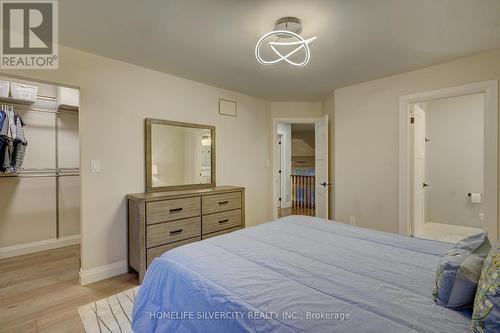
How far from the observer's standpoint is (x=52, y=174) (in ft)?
11.1

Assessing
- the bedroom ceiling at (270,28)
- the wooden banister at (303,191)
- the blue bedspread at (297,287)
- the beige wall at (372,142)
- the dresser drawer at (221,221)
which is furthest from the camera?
the wooden banister at (303,191)

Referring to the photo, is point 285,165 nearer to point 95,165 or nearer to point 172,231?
point 172,231

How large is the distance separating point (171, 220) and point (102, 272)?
2.94ft

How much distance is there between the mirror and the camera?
2.87m

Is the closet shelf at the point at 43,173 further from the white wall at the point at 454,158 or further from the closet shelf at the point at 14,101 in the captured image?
the white wall at the point at 454,158

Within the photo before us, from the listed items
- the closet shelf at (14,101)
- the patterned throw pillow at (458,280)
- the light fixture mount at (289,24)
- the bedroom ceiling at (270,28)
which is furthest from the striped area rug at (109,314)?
the closet shelf at (14,101)

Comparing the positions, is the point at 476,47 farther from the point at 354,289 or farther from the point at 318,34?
the point at 354,289

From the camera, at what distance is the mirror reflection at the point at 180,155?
291 cm

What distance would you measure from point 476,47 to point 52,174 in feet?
17.3

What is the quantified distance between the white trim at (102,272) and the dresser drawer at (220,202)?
3.49 feet

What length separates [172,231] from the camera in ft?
8.31

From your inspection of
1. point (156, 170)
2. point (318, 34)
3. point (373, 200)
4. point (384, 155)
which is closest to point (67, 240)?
point (156, 170)

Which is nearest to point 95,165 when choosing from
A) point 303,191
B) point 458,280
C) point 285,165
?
point 458,280

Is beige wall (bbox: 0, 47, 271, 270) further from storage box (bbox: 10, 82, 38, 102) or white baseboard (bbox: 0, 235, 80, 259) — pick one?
white baseboard (bbox: 0, 235, 80, 259)
